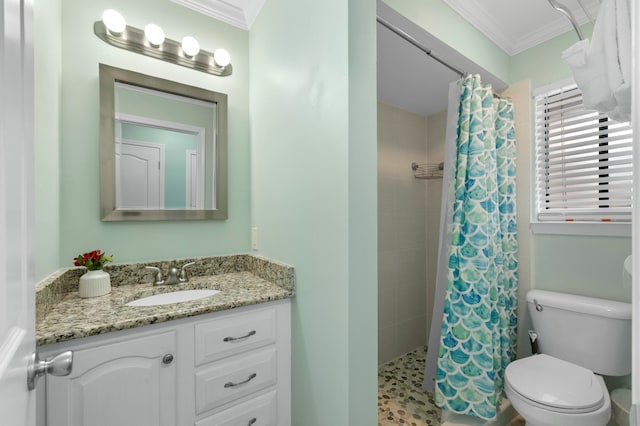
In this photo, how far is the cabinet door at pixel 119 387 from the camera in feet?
2.84

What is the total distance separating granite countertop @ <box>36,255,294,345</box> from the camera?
91 cm

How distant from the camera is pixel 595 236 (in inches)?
62.5

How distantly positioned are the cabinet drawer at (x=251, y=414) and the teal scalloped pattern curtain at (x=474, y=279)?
99cm

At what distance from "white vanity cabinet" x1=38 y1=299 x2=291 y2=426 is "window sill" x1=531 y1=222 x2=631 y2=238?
172cm

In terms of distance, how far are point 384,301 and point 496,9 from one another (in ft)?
7.07

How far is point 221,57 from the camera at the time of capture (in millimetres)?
1621

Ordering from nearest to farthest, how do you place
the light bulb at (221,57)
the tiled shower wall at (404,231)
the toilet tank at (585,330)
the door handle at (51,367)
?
the door handle at (51,367), the toilet tank at (585,330), the light bulb at (221,57), the tiled shower wall at (404,231)

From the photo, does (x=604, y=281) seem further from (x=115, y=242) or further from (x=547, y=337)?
(x=115, y=242)

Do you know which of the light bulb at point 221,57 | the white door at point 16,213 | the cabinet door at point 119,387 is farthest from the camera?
the light bulb at point 221,57

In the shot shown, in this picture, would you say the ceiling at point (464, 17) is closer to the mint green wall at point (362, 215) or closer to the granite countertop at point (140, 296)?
the mint green wall at point (362, 215)

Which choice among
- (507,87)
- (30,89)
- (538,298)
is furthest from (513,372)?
(30,89)

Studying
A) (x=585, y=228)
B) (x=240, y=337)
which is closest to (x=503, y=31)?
(x=585, y=228)

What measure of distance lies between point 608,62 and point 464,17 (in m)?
1.22

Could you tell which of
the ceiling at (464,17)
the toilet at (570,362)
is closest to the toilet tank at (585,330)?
the toilet at (570,362)
